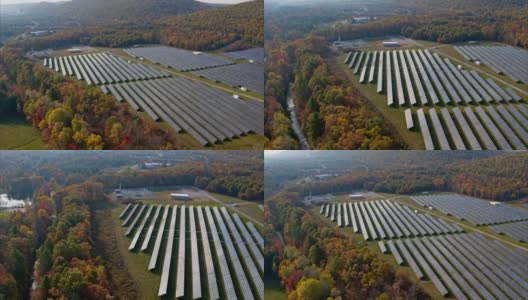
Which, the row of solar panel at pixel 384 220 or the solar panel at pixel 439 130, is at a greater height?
the solar panel at pixel 439 130

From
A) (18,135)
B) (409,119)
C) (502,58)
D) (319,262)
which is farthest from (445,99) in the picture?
(18,135)

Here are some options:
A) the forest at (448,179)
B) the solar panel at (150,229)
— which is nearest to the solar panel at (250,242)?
the forest at (448,179)

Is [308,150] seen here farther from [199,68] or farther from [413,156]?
[199,68]

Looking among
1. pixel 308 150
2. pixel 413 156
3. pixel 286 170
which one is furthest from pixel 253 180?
pixel 413 156

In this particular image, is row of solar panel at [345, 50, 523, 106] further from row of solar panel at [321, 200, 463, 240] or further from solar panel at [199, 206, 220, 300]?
solar panel at [199, 206, 220, 300]

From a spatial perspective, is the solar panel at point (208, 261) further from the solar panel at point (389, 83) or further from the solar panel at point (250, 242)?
the solar panel at point (389, 83)

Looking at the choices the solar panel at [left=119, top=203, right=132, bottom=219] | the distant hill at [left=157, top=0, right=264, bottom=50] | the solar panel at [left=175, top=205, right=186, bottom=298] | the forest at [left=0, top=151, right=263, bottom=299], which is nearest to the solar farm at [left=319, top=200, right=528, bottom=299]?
the forest at [left=0, top=151, right=263, bottom=299]

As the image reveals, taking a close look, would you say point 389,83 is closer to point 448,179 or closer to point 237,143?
point 448,179

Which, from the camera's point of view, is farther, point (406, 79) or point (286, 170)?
point (406, 79)

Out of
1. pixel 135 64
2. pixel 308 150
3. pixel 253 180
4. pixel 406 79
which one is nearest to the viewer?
pixel 308 150
